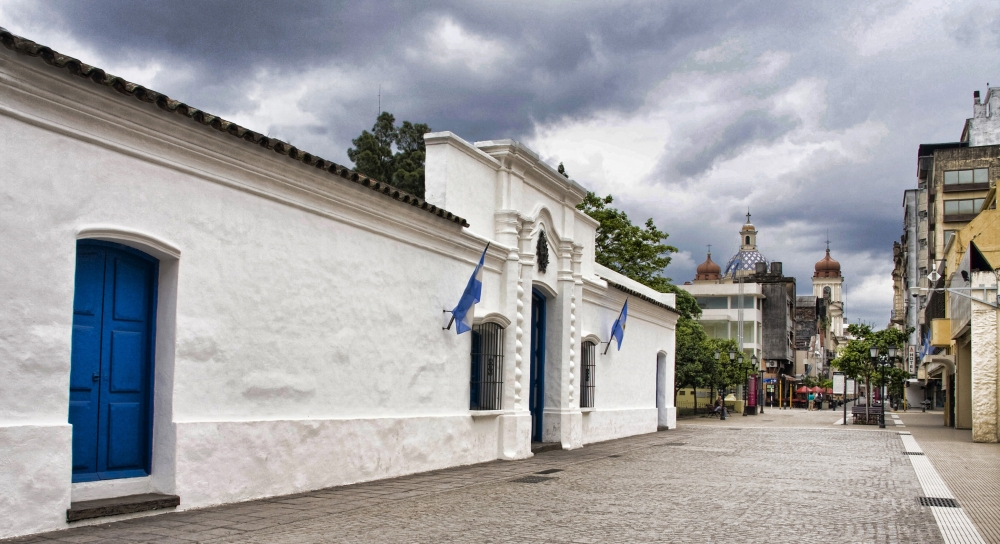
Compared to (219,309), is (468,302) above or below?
above

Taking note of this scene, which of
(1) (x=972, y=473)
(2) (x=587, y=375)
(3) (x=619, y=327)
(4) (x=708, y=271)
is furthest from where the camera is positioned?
(4) (x=708, y=271)

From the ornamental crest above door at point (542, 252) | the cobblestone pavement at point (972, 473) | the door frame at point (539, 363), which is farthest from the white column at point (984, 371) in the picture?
the ornamental crest above door at point (542, 252)

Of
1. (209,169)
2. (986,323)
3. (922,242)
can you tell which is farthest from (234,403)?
(922,242)

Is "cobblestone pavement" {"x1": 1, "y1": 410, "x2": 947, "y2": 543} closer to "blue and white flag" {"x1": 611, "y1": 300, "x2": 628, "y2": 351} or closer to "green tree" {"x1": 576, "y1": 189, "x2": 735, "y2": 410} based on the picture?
"blue and white flag" {"x1": 611, "y1": 300, "x2": 628, "y2": 351}

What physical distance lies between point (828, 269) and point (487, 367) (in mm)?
148357

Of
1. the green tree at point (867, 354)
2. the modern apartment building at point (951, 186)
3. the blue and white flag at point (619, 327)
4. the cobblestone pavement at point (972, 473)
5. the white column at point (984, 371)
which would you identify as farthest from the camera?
the modern apartment building at point (951, 186)

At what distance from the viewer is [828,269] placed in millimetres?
151375

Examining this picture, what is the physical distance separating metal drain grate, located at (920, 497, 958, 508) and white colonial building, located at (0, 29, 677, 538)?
6.50 m

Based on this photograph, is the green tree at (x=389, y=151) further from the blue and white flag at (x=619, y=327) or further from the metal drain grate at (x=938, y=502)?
the metal drain grate at (x=938, y=502)

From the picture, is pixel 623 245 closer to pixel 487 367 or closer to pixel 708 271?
pixel 487 367

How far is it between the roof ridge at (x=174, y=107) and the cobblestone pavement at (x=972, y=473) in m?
7.93

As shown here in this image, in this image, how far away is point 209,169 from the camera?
29.1 ft

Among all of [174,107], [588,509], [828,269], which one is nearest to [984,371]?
[588,509]

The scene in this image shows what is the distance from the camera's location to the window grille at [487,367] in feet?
47.5
